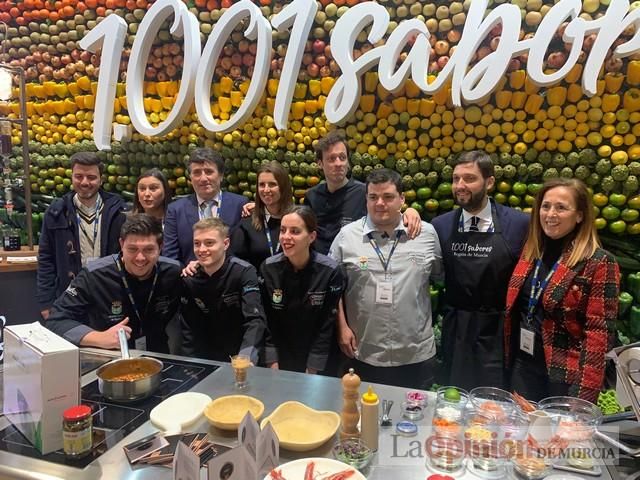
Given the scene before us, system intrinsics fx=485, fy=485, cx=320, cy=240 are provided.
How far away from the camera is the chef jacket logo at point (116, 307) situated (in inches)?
98.7

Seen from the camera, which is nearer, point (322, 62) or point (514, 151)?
point (514, 151)

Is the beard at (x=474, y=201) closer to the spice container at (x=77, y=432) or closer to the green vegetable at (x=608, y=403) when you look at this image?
the green vegetable at (x=608, y=403)

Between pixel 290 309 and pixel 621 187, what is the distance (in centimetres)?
243

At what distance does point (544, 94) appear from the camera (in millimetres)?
3480

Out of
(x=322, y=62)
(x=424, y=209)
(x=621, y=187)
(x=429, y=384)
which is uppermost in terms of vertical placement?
(x=322, y=62)

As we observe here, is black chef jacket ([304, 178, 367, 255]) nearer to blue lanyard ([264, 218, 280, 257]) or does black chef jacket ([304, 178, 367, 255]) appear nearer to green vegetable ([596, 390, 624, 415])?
blue lanyard ([264, 218, 280, 257])

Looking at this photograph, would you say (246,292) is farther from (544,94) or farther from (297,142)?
(544,94)

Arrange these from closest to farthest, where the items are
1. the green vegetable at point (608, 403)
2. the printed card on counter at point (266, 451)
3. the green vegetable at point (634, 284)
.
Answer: the printed card on counter at point (266, 451)
the green vegetable at point (608, 403)
the green vegetable at point (634, 284)

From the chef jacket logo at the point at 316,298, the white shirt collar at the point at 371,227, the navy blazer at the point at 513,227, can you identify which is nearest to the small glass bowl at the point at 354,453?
the chef jacket logo at the point at 316,298

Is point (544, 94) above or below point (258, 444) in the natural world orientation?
→ above

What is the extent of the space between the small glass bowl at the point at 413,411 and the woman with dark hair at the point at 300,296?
42.5 inches

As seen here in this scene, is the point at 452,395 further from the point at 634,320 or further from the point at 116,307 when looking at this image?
the point at 634,320

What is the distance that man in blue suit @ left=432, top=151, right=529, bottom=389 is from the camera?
2861 millimetres

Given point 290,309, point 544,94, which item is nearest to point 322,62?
point 544,94
